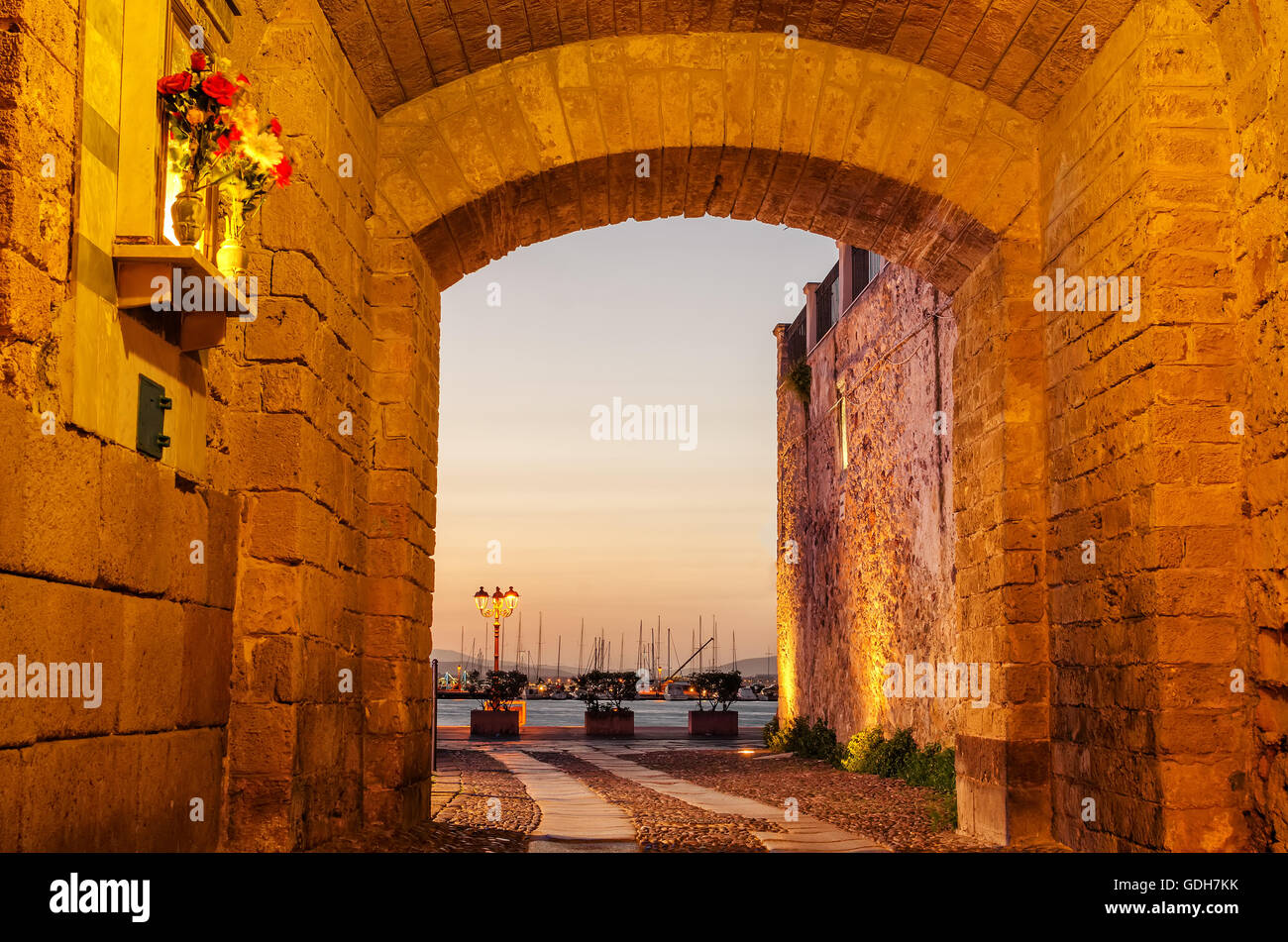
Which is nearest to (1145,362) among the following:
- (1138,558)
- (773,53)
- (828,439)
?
(1138,558)

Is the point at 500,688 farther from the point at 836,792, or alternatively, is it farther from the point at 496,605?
the point at 836,792

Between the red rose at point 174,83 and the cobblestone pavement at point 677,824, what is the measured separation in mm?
4302

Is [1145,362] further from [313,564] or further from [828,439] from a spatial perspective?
[828,439]

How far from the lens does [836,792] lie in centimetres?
991

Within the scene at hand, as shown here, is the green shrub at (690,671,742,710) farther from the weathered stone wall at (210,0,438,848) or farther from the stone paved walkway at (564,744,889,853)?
the weathered stone wall at (210,0,438,848)

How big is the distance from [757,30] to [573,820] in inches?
191

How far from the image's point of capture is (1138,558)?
5.07m

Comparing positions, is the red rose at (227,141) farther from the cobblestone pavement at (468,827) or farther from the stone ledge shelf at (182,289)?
the cobblestone pavement at (468,827)

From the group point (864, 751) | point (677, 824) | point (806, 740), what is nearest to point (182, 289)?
point (677, 824)

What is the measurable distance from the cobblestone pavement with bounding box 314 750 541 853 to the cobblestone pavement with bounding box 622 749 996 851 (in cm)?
206

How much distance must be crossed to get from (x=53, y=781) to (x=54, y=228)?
1536mm

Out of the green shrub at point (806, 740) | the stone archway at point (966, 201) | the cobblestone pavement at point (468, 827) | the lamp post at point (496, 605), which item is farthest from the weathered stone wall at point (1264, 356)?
the lamp post at point (496, 605)

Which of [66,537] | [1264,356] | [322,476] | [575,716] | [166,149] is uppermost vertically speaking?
[166,149]

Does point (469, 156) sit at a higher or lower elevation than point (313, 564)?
higher
